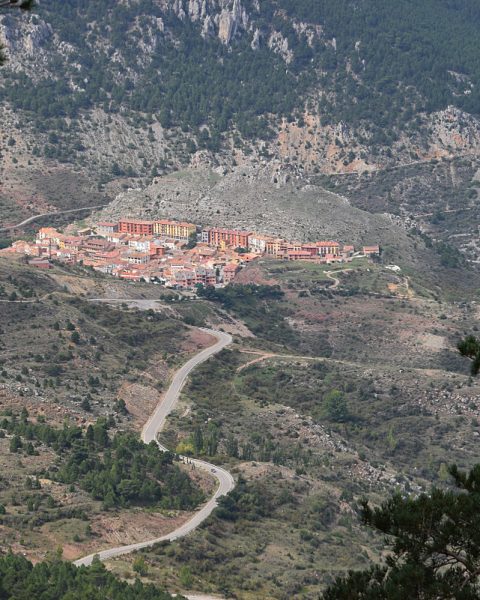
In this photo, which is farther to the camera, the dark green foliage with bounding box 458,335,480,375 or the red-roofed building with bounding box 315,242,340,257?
the red-roofed building with bounding box 315,242,340,257

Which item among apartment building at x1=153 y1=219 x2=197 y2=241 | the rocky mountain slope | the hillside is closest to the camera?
apartment building at x1=153 y1=219 x2=197 y2=241

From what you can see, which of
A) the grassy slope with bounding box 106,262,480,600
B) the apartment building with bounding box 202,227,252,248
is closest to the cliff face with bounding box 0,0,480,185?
the apartment building with bounding box 202,227,252,248

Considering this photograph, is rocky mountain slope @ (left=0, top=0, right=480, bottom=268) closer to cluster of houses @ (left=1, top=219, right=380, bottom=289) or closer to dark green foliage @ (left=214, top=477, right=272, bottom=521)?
cluster of houses @ (left=1, top=219, right=380, bottom=289)

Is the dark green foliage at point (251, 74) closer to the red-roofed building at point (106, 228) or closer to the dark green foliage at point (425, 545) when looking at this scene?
the red-roofed building at point (106, 228)

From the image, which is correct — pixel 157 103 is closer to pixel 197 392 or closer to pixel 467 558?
pixel 197 392

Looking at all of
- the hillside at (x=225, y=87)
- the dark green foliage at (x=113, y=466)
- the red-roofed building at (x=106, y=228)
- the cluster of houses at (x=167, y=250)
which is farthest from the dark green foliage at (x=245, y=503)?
the hillside at (x=225, y=87)
